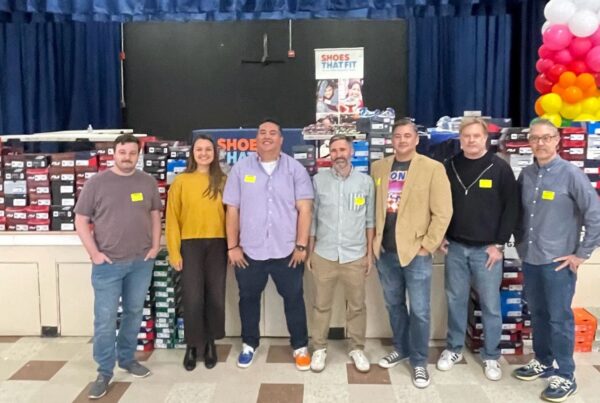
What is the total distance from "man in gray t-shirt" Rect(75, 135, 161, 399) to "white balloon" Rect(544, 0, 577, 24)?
124 inches

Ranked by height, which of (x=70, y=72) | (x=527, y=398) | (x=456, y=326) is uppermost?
(x=70, y=72)

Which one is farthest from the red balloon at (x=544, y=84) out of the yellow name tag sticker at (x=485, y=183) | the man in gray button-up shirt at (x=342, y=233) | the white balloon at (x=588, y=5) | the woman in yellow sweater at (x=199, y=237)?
the woman in yellow sweater at (x=199, y=237)

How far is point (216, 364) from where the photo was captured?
11.3 feet

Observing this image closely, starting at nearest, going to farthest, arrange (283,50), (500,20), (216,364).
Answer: (216,364) < (500,20) < (283,50)

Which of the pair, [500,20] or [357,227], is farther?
[500,20]

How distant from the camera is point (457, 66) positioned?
22.9ft

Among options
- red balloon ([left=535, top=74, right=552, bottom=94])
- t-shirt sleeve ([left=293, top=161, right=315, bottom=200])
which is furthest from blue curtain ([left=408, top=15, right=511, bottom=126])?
t-shirt sleeve ([left=293, top=161, right=315, bottom=200])

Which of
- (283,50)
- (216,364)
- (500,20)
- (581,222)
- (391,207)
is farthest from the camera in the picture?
(283,50)

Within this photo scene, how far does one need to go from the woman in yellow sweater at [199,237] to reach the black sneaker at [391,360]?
3.28 ft

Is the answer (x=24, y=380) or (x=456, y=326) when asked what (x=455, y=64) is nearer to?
(x=456, y=326)

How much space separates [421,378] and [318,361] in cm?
60

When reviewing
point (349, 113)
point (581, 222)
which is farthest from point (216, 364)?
point (349, 113)

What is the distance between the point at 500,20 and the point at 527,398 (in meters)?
5.04

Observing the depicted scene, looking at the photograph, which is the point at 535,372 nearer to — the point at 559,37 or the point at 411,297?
the point at 411,297
